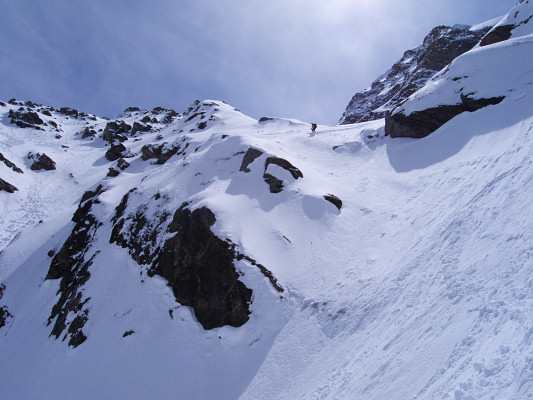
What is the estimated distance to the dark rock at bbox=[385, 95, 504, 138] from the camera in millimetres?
16906

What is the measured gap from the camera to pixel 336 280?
1165cm

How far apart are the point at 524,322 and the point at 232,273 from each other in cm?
1021

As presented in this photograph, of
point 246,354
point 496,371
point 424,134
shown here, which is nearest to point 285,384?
point 246,354

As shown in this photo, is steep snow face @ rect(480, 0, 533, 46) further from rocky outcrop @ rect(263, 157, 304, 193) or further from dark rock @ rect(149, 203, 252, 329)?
dark rock @ rect(149, 203, 252, 329)

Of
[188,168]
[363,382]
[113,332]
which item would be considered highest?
[188,168]

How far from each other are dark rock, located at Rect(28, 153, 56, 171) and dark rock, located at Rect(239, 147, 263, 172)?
45.1m

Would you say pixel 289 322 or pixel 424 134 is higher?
pixel 424 134

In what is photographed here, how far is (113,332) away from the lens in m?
13.9

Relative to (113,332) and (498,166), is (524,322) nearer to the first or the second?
(498,166)

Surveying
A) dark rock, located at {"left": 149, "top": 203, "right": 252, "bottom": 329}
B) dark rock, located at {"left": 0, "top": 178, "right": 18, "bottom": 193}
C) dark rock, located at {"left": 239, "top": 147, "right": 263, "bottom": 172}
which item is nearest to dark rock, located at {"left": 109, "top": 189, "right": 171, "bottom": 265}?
dark rock, located at {"left": 149, "top": 203, "right": 252, "bottom": 329}

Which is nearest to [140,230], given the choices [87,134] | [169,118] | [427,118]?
[427,118]

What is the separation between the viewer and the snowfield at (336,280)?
6.05 m

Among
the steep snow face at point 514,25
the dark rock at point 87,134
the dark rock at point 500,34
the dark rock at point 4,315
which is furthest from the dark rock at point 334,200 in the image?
the dark rock at point 87,134

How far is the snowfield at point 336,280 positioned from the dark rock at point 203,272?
0.48m
